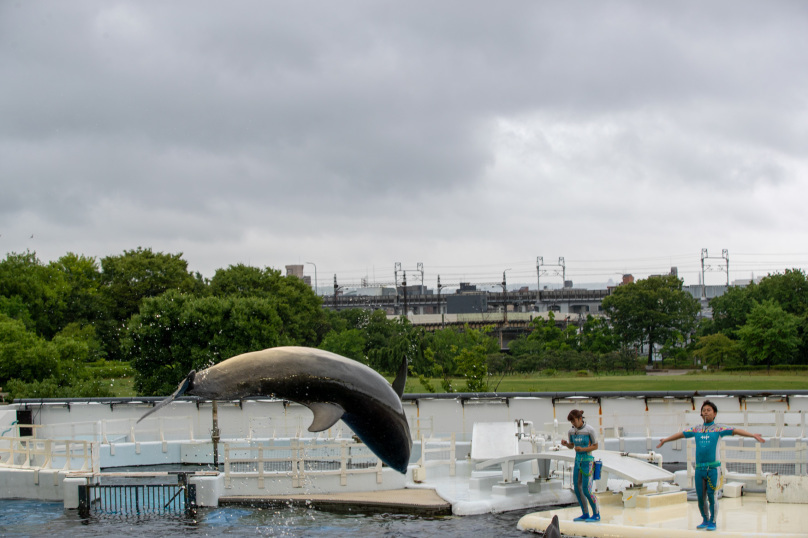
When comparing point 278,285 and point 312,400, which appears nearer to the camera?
point 312,400

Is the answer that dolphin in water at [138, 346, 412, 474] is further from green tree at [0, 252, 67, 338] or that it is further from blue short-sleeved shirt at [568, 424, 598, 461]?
green tree at [0, 252, 67, 338]

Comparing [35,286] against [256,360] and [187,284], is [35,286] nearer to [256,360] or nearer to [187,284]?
[187,284]

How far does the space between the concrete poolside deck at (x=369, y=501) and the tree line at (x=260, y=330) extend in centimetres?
2744

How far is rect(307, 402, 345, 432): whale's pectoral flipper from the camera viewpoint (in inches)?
443

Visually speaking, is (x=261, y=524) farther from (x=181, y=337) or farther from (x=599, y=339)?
(x=599, y=339)

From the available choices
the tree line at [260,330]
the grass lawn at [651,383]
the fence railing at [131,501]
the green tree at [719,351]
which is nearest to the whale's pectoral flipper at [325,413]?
the fence railing at [131,501]

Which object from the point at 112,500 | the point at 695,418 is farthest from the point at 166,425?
the point at 695,418

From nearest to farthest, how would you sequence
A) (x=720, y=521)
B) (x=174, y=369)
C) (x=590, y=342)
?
(x=720, y=521), (x=174, y=369), (x=590, y=342)

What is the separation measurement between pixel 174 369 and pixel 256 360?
40829 millimetres

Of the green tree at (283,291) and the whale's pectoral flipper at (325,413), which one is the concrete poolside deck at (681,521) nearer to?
the whale's pectoral flipper at (325,413)

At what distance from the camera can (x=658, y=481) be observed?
736 inches

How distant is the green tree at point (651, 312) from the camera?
91.8m

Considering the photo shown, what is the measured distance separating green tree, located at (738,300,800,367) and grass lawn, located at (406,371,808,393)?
116 inches

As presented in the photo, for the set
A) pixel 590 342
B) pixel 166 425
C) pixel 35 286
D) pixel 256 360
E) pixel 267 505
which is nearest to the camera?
pixel 256 360
